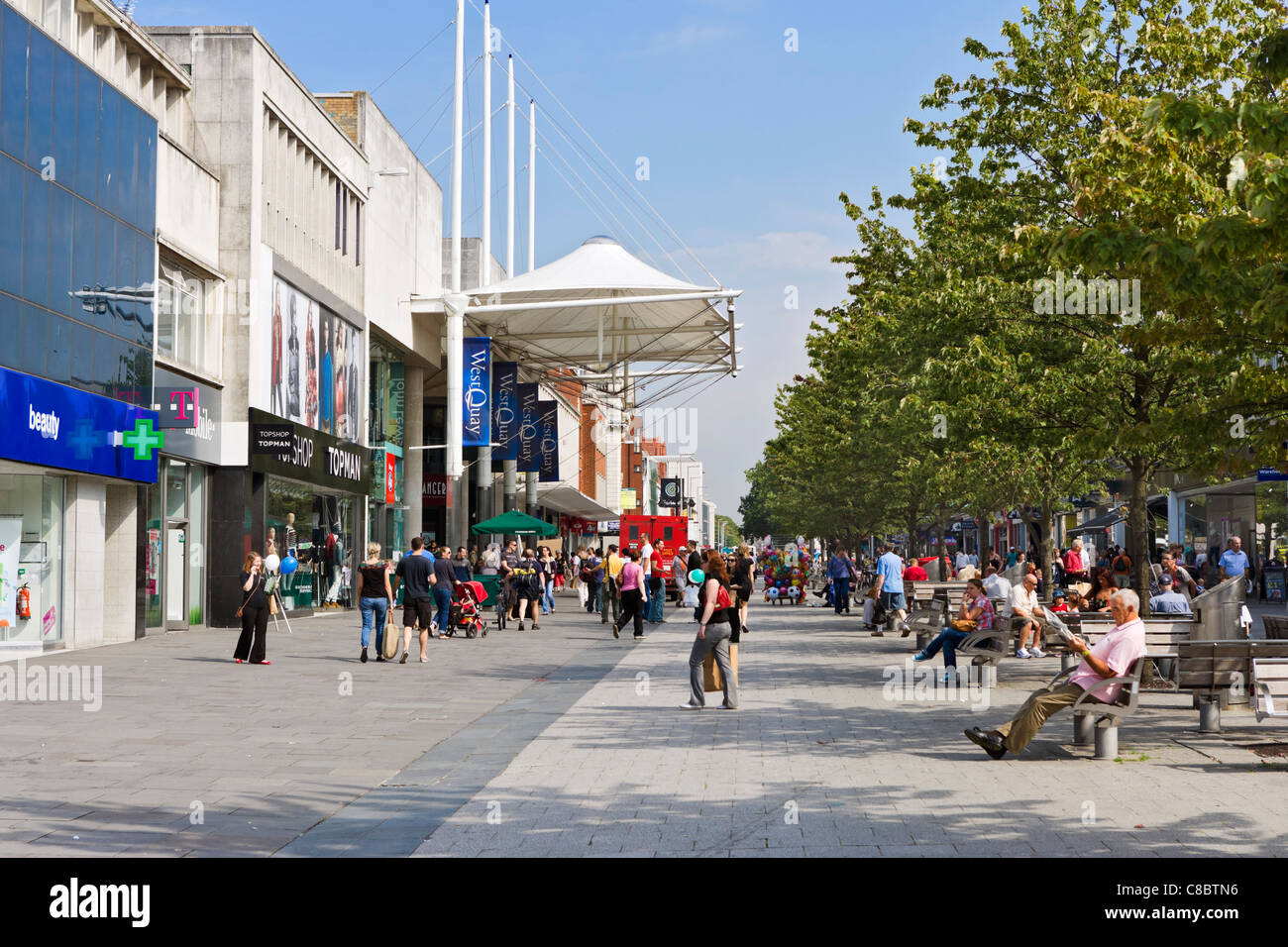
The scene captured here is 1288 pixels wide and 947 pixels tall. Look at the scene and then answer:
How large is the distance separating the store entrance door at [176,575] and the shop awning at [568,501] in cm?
3769

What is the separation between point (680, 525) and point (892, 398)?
74.4ft

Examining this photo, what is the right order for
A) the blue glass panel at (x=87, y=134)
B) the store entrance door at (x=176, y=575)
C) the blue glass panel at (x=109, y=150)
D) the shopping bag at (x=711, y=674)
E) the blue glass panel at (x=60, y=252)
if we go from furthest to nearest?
the store entrance door at (x=176, y=575)
the blue glass panel at (x=109, y=150)
the blue glass panel at (x=87, y=134)
the blue glass panel at (x=60, y=252)
the shopping bag at (x=711, y=674)

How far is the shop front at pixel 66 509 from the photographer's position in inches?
749

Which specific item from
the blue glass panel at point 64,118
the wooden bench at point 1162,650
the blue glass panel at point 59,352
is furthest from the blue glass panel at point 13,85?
the wooden bench at point 1162,650

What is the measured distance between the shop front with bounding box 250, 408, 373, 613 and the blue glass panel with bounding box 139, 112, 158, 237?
5708 mm

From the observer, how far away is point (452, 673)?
18.0 m

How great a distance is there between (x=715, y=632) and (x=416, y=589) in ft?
25.2

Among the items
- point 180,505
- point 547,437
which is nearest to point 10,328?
point 180,505

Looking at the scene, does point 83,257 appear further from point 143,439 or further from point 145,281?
point 143,439

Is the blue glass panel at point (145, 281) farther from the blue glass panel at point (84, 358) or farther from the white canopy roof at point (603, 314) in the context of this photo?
the white canopy roof at point (603, 314)

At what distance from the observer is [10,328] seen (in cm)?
1842

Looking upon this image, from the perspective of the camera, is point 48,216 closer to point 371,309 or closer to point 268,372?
point 268,372

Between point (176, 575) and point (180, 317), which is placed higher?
point (180, 317)
